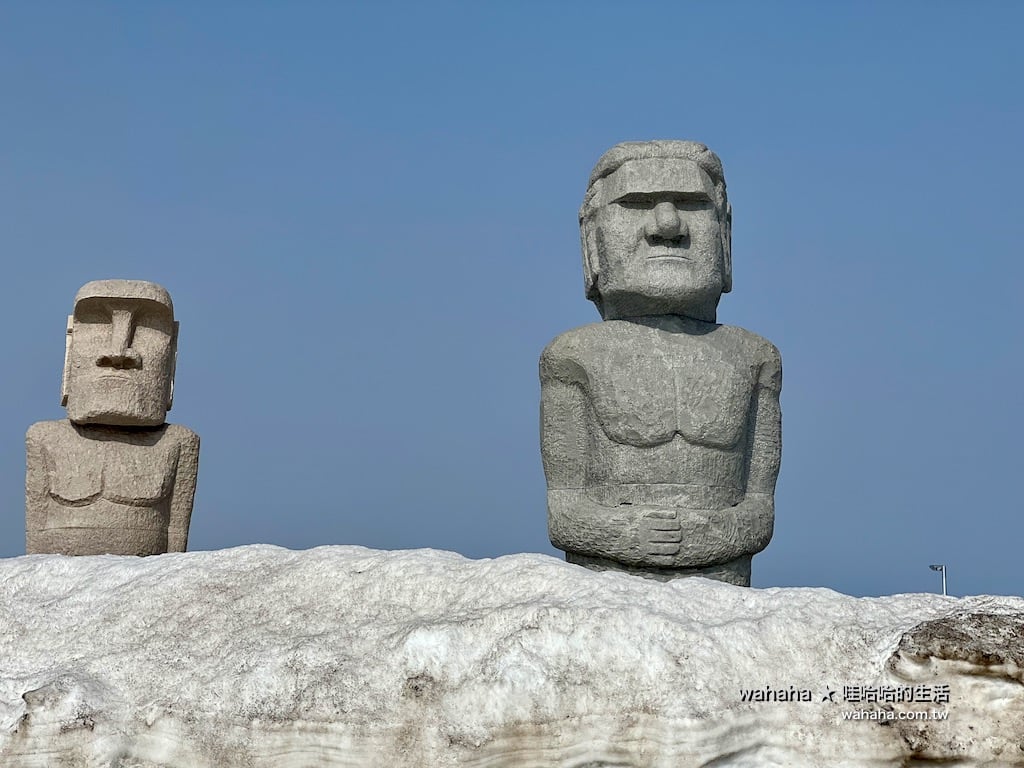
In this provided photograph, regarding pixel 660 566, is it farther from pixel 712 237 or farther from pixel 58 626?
pixel 58 626

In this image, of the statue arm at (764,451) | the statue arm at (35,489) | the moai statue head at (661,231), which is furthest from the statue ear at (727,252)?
the statue arm at (35,489)

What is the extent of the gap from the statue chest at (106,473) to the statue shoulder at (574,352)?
354 cm

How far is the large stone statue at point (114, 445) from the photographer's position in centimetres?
858

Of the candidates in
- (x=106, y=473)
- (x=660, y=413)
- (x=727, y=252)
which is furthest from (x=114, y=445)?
(x=727, y=252)

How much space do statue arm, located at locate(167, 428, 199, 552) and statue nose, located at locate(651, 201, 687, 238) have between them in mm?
4280

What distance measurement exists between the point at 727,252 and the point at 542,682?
438cm

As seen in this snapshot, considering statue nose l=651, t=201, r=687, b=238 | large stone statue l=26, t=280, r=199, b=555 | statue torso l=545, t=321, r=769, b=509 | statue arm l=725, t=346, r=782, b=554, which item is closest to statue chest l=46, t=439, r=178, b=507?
large stone statue l=26, t=280, r=199, b=555

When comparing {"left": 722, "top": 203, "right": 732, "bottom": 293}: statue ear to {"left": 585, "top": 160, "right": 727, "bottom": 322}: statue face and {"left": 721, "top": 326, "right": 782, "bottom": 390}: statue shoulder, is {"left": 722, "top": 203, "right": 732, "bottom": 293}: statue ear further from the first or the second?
{"left": 721, "top": 326, "right": 782, "bottom": 390}: statue shoulder

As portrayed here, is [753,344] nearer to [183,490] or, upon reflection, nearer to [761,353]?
[761,353]

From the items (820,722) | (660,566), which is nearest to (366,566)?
(820,722)

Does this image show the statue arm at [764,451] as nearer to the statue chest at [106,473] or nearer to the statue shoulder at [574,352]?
the statue shoulder at [574,352]

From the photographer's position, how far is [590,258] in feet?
23.0

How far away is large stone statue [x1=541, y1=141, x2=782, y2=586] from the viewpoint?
639 cm

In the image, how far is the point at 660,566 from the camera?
6301 millimetres
